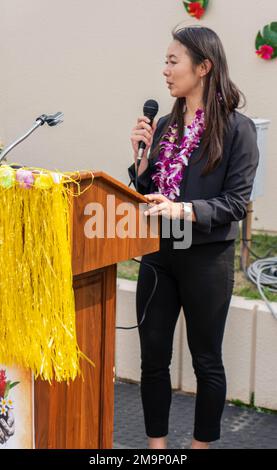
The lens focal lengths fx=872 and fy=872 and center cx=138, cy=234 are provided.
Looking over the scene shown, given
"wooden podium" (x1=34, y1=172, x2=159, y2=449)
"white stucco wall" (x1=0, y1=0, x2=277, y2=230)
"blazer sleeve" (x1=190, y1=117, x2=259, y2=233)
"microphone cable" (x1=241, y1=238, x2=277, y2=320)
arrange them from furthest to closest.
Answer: "white stucco wall" (x1=0, y1=0, x2=277, y2=230), "microphone cable" (x1=241, y1=238, x2=277, y2=320), "blazer sleeve" (x1=190, y1=117, x2=259, y2=233), "wooden podium" (x1=34, y1=172, x2=159, y2=449)

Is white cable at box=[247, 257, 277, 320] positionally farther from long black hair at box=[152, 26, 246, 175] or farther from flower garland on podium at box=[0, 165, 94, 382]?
flower garland on podium at box=[0, 165, 94, 382]

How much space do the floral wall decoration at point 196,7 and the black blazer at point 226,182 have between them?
8.43ft

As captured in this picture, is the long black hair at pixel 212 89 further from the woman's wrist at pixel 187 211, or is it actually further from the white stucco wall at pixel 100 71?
the white stucco wall at pixel 100 71

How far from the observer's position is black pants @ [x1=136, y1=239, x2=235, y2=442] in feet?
10.9

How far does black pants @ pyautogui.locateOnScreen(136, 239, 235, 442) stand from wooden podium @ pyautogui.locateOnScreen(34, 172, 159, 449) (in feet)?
1.47

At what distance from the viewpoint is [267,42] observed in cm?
542

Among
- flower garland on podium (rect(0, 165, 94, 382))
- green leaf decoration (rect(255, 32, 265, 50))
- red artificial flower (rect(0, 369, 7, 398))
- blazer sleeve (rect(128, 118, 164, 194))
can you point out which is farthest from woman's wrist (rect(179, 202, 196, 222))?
green leaf decoration (rect(255, 32, 265, 50))

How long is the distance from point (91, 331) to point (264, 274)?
2.15m

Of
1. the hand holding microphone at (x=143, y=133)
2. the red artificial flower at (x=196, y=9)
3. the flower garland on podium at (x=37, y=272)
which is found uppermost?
the red artificial flower at (x=196, y=9)

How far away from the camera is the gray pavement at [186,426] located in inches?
155

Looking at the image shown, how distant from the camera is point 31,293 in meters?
2.44

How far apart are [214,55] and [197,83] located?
0.12 meters

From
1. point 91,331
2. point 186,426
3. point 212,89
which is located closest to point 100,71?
point 186,426

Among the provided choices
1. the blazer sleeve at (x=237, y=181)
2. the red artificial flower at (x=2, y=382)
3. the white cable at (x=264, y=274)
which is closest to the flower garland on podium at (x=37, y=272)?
the red artificial flower at (x=2, y=382)
